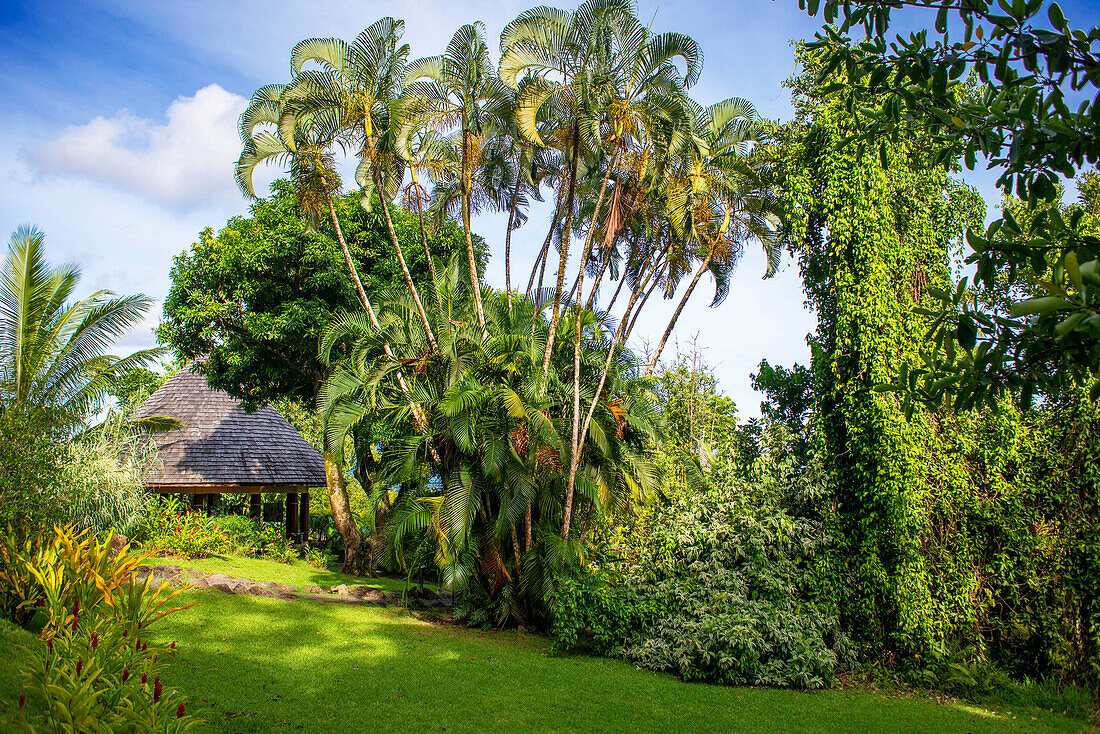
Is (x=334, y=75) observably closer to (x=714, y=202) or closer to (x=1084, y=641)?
(x=714, y=202)

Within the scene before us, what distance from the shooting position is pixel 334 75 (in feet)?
42.9

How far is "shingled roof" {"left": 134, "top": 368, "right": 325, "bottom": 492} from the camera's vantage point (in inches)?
808

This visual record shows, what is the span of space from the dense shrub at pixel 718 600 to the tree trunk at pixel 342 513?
406 inches

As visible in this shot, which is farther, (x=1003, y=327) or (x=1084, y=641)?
(x=1084, y=641)

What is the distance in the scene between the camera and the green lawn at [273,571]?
54.5ft

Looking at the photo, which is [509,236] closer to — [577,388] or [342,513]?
[577,388]

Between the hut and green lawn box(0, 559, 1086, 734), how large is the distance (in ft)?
32.0

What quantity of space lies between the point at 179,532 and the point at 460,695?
1256cm

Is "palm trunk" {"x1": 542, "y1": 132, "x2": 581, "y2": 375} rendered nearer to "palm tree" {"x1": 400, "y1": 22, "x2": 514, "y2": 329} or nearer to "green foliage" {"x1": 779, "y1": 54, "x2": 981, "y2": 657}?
"palm tree" {"x1": 400, "y1": 22, "x2": 514, "y2": 329}

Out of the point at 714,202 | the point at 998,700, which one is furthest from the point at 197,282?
the point at 998,700

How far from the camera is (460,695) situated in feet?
27.8

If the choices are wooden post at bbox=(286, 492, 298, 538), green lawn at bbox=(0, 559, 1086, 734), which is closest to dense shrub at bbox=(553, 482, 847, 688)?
green lawn at bbox=(0, 559, 1086, 734)

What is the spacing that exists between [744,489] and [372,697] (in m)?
6.90

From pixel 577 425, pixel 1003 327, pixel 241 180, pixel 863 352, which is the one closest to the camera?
pixel 1003 327
